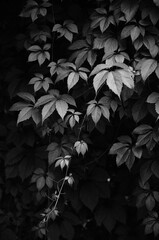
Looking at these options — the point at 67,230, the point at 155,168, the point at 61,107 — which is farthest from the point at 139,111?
the point at 67,230

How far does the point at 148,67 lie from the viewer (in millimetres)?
1930

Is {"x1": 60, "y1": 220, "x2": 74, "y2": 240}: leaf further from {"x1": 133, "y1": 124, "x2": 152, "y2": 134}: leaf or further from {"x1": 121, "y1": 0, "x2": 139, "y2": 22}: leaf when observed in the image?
{"x1": 121, "y1": 0, "x2": 139, "y2": 22}: leaf

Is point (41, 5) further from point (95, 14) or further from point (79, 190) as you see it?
point (79, 190)

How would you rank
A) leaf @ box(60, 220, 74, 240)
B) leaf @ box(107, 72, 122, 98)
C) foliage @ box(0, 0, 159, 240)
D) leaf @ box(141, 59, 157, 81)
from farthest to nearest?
leaf @ box(60, 220, 74, 240) < foliage @ box(0, 0, 159, 240) < leaf @ box(141, 59, 157, 81) < leaf @ box(107, 72, 122, 98)

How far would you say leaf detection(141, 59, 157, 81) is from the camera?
6.28 feet

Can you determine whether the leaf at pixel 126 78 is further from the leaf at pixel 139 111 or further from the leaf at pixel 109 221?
the leaf at pixel 109 221

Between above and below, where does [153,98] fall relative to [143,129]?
above

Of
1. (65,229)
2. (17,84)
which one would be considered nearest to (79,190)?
(65,229)

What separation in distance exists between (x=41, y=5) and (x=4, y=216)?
1627mm

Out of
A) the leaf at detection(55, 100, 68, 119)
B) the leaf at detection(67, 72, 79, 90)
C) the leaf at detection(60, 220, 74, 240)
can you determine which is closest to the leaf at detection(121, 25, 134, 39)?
the leaf at detection(67, 72, 79, 90)

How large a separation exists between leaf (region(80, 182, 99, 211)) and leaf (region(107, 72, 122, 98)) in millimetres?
1005

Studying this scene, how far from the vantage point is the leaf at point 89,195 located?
8.08 ft

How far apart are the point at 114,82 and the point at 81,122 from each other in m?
0.65

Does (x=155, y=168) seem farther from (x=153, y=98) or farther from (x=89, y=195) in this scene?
(x=89, y=195)
